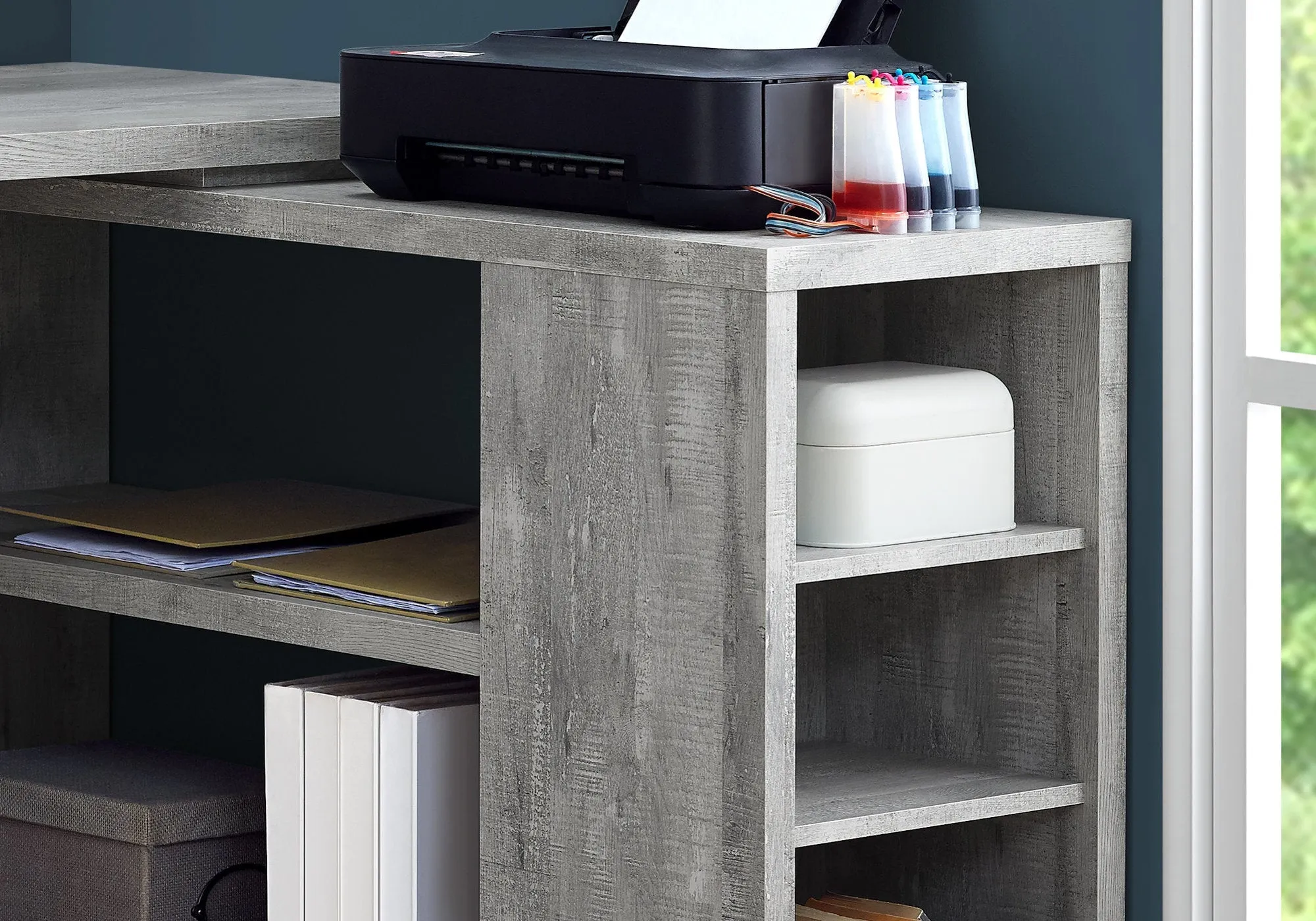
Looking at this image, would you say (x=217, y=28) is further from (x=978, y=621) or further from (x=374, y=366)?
(x=978, y=621)

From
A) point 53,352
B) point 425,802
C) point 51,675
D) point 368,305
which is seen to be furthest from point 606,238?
point 51,675

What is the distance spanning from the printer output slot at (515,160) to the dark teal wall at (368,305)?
1.43 ft

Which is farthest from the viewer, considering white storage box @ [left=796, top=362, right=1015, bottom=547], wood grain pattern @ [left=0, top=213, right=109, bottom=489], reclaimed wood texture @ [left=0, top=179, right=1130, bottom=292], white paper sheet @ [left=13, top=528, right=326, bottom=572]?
wood grain pattern @ [left=0, top=213, right=109, bottom=489]

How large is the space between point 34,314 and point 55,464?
0.69ft

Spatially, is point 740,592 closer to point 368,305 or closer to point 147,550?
point 147,550

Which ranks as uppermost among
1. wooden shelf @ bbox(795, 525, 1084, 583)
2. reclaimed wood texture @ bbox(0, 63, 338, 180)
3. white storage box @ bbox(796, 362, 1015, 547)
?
reclaimed wood texture @ bbox(0, 63, 338, 180)

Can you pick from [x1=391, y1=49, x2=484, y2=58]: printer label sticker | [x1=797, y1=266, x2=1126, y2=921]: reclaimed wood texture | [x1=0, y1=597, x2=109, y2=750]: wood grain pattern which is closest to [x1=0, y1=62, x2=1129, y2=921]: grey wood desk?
[x1=797, y1=266, x2=1126, y2=921]: reclaimed wood texture

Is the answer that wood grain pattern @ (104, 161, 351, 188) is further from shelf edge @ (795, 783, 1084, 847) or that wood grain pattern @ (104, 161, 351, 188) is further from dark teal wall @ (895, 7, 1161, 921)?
shelf edge @ (795, 783, 1084, 847)

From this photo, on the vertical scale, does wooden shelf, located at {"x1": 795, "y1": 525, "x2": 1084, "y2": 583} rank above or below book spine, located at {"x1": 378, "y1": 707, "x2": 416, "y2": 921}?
above

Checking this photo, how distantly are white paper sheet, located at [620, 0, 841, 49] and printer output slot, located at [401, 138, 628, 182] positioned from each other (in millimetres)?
138

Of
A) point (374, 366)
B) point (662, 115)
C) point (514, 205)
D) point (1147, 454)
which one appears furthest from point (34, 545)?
point (1147, 454)

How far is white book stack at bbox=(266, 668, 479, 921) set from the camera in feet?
7.57

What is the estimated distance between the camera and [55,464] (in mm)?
3184

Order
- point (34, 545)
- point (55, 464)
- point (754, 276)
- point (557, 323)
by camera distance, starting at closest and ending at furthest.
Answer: point (754, 276), point (557, 323), point (34, 545), point (55, 464)
